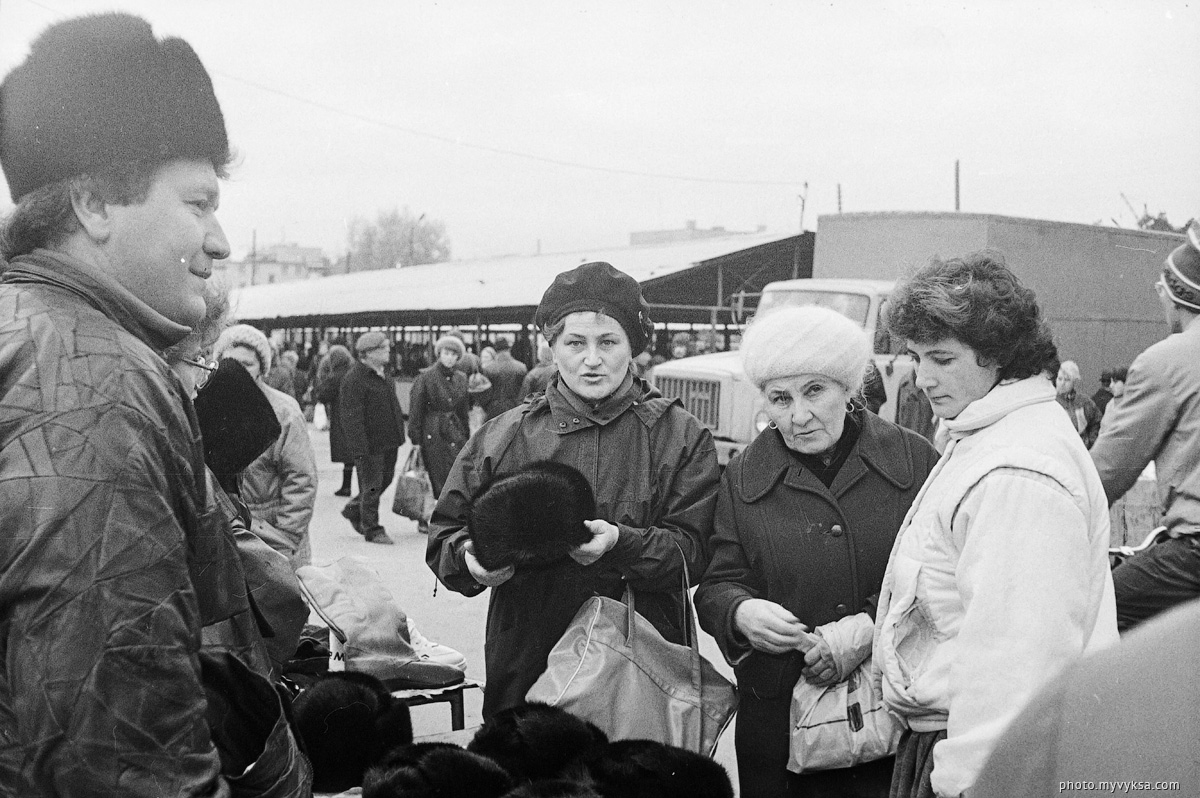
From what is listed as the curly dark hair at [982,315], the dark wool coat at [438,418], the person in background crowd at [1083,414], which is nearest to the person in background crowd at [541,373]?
the dark wool coat at [438,418]

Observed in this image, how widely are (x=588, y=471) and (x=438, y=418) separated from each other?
250 inches

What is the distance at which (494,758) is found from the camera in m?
2.19

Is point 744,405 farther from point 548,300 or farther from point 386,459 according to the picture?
point 548,300

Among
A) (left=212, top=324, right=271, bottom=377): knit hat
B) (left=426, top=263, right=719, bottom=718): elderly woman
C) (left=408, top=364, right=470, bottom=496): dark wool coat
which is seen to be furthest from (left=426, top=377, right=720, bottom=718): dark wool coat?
(left=408, top=364, right=470, bottom=496): dark wool coat

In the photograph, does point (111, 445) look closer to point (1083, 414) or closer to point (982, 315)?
point (982, 315)

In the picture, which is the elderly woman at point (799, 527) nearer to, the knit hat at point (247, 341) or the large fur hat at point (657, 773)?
the large fur hat at point (657, 773)

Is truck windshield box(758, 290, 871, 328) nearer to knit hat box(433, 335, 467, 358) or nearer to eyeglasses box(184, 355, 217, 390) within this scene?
knit hat box(433, 335, 467, 358)

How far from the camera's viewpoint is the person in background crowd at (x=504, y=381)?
9203mm

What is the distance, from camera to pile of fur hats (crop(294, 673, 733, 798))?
200 cm

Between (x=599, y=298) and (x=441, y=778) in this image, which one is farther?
(x=599, y=298)

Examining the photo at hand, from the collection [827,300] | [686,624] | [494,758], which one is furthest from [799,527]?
[827,300]

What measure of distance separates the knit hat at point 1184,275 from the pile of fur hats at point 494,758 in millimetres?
1884

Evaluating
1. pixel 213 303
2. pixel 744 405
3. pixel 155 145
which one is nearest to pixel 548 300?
pixel 213 303

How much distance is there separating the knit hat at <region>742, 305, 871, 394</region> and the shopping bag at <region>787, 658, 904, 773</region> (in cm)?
65
